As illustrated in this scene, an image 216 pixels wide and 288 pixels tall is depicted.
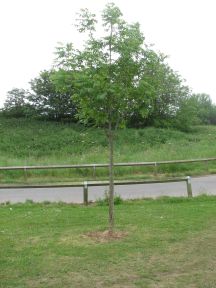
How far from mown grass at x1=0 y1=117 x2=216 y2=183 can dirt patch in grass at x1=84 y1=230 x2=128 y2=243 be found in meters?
11.9

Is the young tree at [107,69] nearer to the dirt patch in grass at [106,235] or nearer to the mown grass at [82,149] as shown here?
the dirt patch in grass at [106,235]

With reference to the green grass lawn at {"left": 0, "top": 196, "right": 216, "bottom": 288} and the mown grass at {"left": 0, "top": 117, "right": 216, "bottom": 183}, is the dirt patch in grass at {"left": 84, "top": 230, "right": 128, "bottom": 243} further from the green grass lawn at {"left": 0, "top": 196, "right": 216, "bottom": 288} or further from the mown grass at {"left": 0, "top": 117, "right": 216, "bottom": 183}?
the mown grass at {"left": 0, "top": 117, "right": 216, "bottom": 183}

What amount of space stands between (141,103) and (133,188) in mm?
9248

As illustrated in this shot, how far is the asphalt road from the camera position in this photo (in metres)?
15.2

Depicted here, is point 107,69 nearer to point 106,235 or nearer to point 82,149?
point 106,235

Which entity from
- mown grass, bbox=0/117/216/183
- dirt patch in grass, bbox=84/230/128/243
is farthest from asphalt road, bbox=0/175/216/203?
dirt patch in grass, bbox=84/230/128/243

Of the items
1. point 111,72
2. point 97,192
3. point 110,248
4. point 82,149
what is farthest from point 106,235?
point 82,149

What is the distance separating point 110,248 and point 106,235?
93 centimetres

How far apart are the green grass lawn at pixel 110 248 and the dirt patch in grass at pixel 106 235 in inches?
3.1

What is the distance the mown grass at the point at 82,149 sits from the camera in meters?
22.2

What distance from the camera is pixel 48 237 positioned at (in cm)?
860

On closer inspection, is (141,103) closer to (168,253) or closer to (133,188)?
(168,253)

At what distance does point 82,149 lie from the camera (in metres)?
38.9

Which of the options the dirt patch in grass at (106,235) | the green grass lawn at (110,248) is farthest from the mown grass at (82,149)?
the dirt patch in grass at (106,235)
